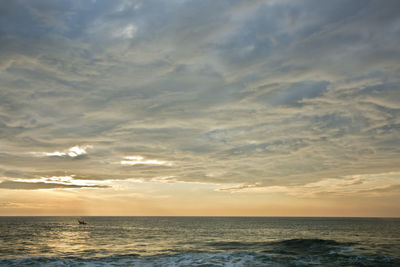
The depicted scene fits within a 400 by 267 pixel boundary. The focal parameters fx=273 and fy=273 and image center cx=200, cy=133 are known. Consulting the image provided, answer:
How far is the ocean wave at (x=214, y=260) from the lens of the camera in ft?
97.3

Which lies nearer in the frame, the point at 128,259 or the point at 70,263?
the point at 70,263

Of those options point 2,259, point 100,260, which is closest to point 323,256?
point 100,260

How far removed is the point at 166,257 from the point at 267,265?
497 inches

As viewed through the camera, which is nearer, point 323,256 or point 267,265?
point 267,265

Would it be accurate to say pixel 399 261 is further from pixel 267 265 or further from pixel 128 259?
pixel 128 259

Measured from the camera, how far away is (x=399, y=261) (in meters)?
30.1

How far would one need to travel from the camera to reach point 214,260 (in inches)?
1261

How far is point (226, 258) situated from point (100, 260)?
1498 cm

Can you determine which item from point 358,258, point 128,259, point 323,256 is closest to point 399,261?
point 358,258

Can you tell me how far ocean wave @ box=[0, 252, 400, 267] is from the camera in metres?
29.7

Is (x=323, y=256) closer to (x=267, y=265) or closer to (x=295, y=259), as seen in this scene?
(x=295, y=259)

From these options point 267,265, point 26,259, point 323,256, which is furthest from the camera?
point 323,256

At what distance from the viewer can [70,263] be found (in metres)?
30.1

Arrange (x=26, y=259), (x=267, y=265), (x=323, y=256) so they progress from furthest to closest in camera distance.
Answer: (x=323, y=256)
(x=26, y=259)
(x=267, y=265)
